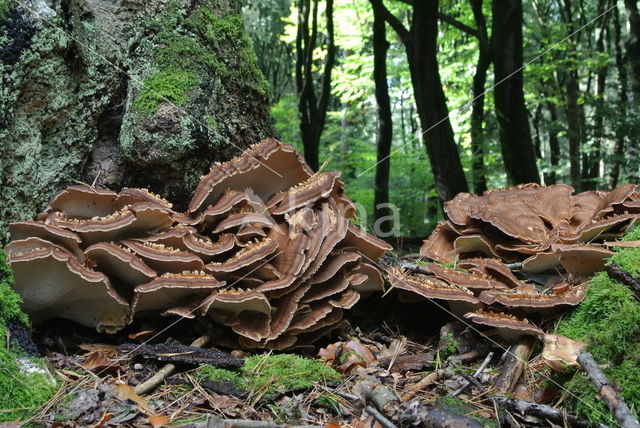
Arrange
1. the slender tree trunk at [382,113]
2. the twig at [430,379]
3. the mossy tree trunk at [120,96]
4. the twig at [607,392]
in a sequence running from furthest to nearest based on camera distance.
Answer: the slender tree trunk at [382,113] < the mossy tree trunk at [120,96] < the twig at [430,379] < the twig at [607,392]

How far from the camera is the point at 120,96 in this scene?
403 centimetres

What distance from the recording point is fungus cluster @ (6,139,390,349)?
2936mm

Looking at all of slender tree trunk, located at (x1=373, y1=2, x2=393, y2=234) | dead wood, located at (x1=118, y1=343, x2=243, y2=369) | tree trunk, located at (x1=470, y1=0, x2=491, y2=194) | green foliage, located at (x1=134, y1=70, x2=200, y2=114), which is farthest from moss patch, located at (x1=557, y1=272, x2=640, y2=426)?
slender tree trunk, located at (x1=373, y1=2, x2=393, y2=234)

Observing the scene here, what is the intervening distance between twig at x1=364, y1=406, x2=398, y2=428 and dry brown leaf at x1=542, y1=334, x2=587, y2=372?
93cm

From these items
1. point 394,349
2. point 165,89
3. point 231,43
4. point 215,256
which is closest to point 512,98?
point 231,43

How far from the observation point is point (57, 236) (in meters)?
2.91

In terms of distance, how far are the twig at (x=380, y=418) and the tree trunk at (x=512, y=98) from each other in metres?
6.79

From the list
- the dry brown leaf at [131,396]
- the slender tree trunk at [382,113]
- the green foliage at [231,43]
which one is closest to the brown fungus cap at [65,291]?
the dry brown leaf at [131,396]

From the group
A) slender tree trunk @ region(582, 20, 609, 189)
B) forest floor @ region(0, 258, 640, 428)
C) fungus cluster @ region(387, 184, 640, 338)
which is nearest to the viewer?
forest floor @ region(0, 258, 640, 428)

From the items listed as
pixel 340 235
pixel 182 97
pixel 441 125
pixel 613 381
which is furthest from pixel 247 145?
pixel 441 125

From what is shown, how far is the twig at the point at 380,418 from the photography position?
2.17 meters

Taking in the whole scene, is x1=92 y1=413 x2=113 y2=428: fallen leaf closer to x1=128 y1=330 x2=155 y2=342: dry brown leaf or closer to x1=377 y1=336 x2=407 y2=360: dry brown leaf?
x1=128 y1=330 x2=155 y2=342: dry brown leaf

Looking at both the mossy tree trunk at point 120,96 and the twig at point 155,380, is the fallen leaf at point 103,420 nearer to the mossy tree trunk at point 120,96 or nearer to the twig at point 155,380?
the twig at point 155,380

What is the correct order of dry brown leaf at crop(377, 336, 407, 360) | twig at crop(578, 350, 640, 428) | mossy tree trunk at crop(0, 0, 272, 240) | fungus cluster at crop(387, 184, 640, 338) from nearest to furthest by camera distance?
twig at crop(578, 350, 640, 428) → fungus cluster at crop(387, 184, 640, 338) → mossy tree trunk at crop(0, 0, 272, 240) → dry brown leaf at crop(377, 336, 407, 360)
